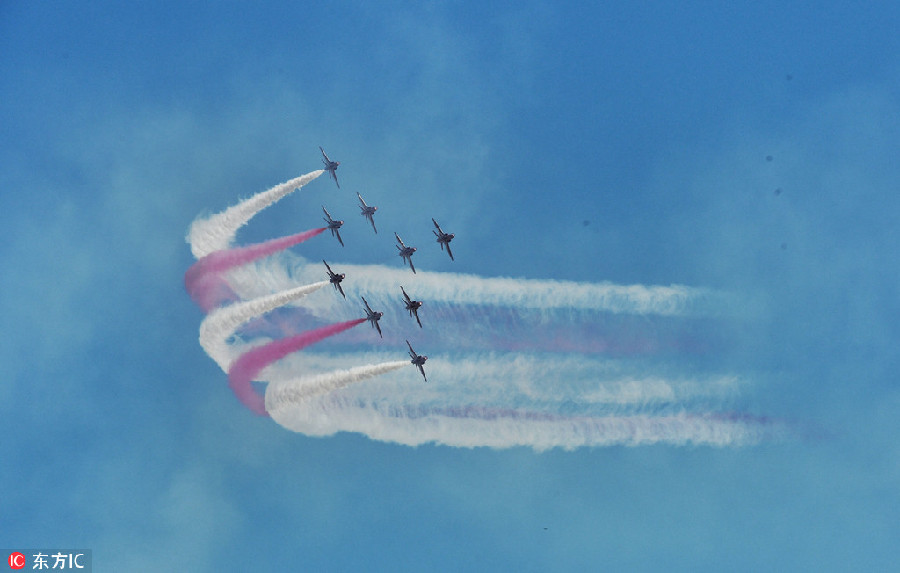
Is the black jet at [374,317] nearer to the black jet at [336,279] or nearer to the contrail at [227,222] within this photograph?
the black jet at [336,279]

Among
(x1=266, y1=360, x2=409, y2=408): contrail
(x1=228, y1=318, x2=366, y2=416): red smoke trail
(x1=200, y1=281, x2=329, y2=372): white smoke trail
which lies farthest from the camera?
(x1=200, y1=281, x2=329, y2=372): white smoke trail

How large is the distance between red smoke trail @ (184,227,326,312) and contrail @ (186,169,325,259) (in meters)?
1.08

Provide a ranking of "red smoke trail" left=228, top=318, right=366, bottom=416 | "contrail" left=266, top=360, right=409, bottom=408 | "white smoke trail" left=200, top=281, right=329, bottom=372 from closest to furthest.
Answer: "contrail" left=266, top=360, right=409, bottom=408 < "red smoke trail" left=228, top=318, right=366, bottom=416 < "white smoke trail" left=200, top=281, right=329, bottom=372

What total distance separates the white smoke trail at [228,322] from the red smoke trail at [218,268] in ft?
3.74

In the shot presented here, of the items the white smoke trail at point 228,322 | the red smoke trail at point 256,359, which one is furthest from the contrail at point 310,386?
the white smoke trail at point 228,322

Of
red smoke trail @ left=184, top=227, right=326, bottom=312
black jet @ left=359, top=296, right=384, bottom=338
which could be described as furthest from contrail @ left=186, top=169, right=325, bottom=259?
black jet @ left=359, top=296, right=384, bottom=338

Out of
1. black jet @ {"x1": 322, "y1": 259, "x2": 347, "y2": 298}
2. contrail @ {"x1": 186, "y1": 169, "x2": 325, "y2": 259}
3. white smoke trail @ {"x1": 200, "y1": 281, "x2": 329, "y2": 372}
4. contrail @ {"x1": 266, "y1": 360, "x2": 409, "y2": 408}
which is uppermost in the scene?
contrail @ {"x1": 186, "y1": 169, "x2": 325, "y2": 259}

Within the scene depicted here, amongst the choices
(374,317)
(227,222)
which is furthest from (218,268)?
(374,317)

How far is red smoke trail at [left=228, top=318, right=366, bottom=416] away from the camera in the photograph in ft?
234

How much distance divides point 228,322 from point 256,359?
354 cm

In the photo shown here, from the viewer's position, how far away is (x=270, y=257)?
7512 cm

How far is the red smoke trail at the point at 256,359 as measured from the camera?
71.3m

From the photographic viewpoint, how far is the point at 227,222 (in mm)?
76938

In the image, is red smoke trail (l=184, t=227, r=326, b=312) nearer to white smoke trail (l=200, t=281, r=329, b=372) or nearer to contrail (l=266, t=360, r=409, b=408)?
white smoke trail (l=200, t=281, r=329, b=372)
